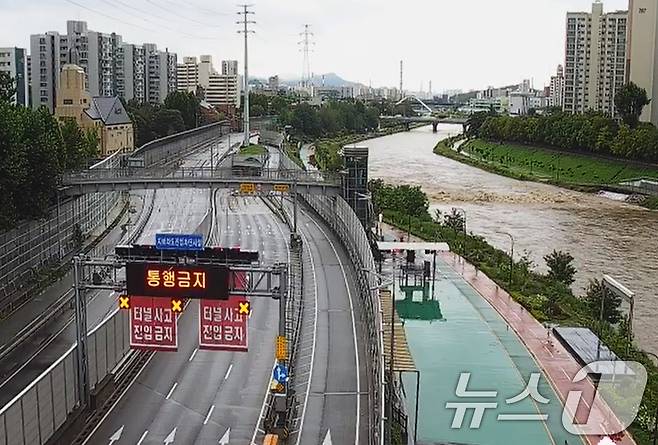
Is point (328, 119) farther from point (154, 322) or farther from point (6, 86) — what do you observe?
point (154, 322)

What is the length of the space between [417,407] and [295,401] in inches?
84.0

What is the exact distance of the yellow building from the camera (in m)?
45.4

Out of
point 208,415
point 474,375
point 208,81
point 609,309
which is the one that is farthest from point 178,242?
point 208,81

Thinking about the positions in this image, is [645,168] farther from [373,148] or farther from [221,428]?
[221,428]

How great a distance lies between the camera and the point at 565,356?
1789 cm

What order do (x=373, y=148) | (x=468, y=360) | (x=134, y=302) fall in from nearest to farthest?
(x=134, y=302) → (x=468, y=360) → (x=373, y=148)

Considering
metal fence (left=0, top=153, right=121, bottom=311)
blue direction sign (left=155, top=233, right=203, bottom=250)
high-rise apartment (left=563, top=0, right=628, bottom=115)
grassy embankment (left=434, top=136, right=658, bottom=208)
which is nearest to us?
blue direction sign (left=155, top=233, right=203, bottom=250)

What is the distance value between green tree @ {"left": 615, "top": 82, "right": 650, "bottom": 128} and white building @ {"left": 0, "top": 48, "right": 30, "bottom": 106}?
45.0m

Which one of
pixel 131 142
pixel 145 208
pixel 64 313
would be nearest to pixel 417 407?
pixel 64 313

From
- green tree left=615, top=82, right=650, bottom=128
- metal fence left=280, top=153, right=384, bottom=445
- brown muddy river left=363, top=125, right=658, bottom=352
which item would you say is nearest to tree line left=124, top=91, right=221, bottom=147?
brown muddy river left=363, top=125, right=658, bottom=352

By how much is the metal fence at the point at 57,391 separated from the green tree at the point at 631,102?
1875 inches

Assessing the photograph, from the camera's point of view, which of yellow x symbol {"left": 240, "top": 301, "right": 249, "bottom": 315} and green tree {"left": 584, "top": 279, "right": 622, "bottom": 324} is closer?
yellow x symbol {"left": 240, "top": 301, "right": 249, "bottom": 315}

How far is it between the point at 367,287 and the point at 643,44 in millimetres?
53026

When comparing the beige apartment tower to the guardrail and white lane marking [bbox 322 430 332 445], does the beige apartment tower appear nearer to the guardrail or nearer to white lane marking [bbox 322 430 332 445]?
the guardrail
